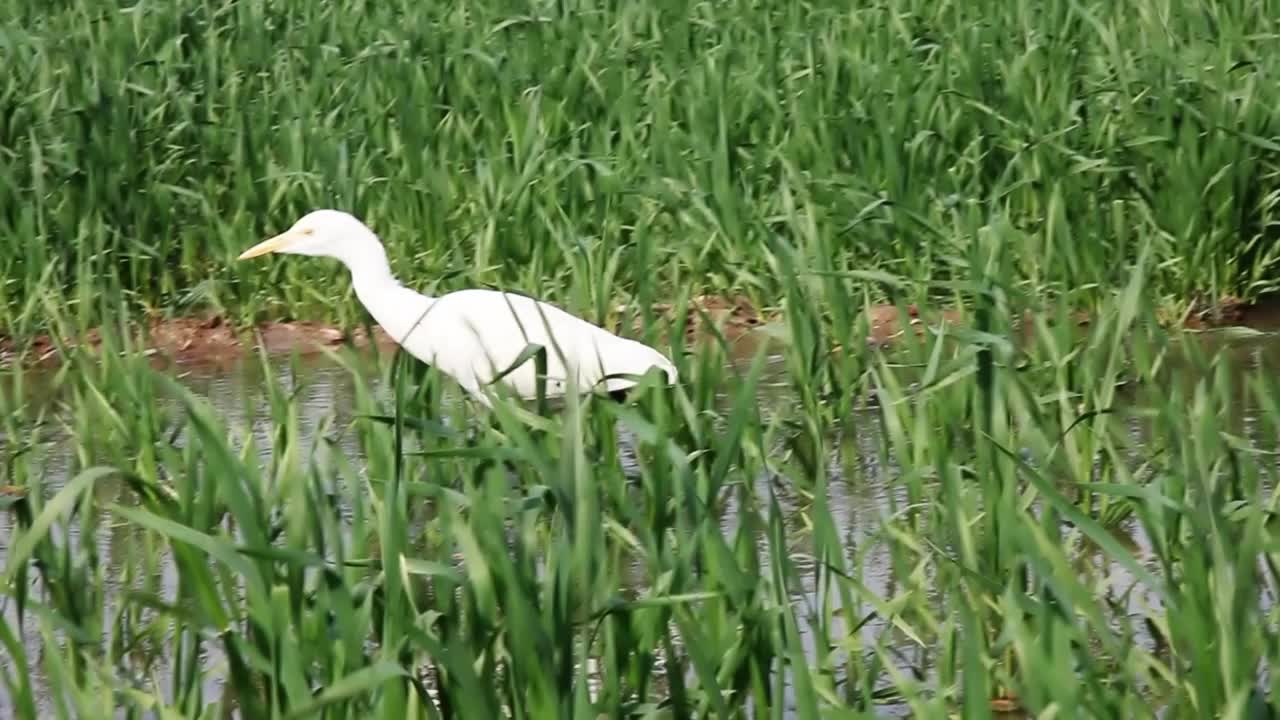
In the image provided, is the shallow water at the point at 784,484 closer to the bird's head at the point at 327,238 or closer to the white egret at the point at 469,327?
the white egret at the point at 469,327

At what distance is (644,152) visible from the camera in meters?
7.54

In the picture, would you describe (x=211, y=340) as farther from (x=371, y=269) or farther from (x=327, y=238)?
(x=371, y=269)

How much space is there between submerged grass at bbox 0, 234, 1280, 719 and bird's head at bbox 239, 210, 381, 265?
3.65 feet

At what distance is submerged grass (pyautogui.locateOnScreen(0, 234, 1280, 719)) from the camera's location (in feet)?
9.78

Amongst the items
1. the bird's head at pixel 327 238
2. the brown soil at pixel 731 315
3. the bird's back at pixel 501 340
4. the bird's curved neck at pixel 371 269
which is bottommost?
the brown soil at pixel 731 315

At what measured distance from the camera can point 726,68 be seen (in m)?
7.93

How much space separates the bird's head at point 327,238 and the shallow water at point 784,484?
41 centimetres

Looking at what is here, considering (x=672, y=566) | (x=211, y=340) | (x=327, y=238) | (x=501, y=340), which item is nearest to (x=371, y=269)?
(x=327, y=238)

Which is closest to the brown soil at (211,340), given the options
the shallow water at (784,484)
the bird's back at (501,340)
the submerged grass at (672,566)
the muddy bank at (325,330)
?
the muddy bank at (325,330)

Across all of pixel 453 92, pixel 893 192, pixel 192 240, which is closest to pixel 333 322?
pixel 192 240

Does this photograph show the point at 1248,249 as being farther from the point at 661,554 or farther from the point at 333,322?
the point at 661,554

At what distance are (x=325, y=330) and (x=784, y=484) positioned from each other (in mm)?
2671

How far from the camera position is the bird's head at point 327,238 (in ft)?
19.9

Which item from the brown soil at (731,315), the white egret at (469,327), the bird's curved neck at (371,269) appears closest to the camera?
the white egret at (469,327)
